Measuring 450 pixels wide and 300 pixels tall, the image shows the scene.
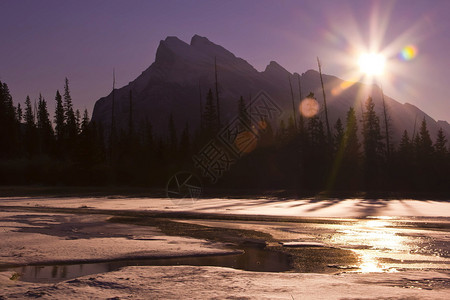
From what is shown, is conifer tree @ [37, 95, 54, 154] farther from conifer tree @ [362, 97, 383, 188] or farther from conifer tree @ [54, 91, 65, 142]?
conifer tree @ [362, 97, 383, 188]

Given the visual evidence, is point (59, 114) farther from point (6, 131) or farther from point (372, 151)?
point (372, 151)

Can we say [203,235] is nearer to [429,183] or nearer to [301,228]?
[301,228]

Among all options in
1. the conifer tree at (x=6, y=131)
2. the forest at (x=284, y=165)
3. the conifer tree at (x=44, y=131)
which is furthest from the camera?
the conifer tree at (x=44, y=131)

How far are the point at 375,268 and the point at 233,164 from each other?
50.7 metres

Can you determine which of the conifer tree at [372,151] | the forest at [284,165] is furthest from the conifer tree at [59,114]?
the conifer tree at [372,151]

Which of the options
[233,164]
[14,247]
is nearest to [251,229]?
[14,247]

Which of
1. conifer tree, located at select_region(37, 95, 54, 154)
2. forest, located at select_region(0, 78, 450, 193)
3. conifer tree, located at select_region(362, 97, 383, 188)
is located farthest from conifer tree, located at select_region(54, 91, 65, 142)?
conifer tree, located at select_region(362, 97, 383, 188)

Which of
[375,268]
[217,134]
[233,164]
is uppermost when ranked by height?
[217,134]

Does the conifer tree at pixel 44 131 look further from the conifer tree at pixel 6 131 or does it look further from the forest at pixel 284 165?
the forest at pixel 284 165

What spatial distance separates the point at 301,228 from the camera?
51.3ft

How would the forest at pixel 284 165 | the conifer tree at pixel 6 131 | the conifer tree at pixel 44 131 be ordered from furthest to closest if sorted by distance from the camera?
the conifer tree at pixel 44 131
the conifer tree at pixel 6 131
the forest at pixel 284 165

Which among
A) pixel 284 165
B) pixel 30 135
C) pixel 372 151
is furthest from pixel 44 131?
pixel 372 151

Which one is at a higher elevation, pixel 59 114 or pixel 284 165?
pixel 59 114

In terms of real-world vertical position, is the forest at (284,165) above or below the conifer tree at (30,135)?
below
